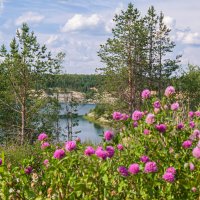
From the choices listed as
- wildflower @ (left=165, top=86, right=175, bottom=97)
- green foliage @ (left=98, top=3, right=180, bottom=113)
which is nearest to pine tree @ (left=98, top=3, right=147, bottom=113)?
green foliage @ (left=98, top=3, right=180, bottom=113)

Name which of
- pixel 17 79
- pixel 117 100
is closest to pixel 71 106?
pixel 117 100

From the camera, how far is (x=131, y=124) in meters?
4.87

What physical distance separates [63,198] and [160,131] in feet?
3.95

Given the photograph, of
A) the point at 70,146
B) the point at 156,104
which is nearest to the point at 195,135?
the point at 156,104

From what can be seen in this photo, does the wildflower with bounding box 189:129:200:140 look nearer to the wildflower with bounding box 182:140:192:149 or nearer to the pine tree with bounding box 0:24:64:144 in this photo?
the wildflower with bounding box 182:140:192:149

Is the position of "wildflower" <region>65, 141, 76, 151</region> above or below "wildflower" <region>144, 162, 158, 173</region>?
above

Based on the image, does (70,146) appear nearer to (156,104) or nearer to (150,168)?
(150,168)

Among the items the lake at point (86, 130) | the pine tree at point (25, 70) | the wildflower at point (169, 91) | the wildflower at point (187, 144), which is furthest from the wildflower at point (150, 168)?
the pine tree at point (25, 70)

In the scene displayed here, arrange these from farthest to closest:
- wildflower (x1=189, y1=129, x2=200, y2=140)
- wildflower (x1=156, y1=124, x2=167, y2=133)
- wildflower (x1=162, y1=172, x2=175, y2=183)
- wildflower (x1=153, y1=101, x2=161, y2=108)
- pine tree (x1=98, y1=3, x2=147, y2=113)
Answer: pine tree (x1=98, y1=3, x2=147, y2=113), wildflower (x1=153, y1=101, x2=161, y2=108), wildflower (x1=189, y1=129, x2=200, y2=140), wildflower (x1=156, y1=124, x2=167, y2=133), wildflower (x1=162, y1=172, x2=175, y2=183)

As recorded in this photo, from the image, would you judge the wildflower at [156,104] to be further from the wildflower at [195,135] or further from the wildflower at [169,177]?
the wildflower at [169,177]

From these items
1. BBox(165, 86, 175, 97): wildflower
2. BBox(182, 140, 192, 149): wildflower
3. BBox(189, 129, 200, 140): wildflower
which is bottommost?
BBox(182, 140, 192, 149): wildflower

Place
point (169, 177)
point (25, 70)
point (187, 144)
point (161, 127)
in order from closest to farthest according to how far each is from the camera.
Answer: point (169, 177)
point (187, 144)
point (161, 127)
point (25, 70)

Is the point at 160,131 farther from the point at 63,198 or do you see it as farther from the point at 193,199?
the point at 63,198

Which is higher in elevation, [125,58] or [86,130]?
[125,58]
